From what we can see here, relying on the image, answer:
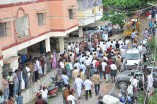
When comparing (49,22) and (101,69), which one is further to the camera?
(49,22)

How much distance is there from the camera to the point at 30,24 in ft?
82.6

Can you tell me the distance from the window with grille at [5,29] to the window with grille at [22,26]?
1784 mm

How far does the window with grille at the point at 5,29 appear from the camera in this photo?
71.2 feet

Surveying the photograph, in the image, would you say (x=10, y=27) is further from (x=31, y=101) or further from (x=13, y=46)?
(x=31, y=101)

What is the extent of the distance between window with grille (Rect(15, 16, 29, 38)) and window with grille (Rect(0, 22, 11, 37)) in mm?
1784

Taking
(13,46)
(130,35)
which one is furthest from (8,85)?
(130,35)

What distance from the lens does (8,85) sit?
18.4m

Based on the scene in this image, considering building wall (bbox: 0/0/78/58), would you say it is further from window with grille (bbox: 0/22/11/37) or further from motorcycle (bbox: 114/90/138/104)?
motorcycle (bbox: 114/90/138/104)

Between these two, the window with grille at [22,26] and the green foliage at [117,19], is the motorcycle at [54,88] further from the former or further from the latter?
the green foliage at [117,19]

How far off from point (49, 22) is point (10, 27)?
6.81 m

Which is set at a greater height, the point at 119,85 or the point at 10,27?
the point at 10,27

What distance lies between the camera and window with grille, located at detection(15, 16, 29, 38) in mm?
23980

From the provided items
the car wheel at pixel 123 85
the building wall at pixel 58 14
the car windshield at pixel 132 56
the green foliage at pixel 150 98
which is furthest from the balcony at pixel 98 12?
the green foliage at pixel 150 98

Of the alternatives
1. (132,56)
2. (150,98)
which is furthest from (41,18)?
(150,98)
